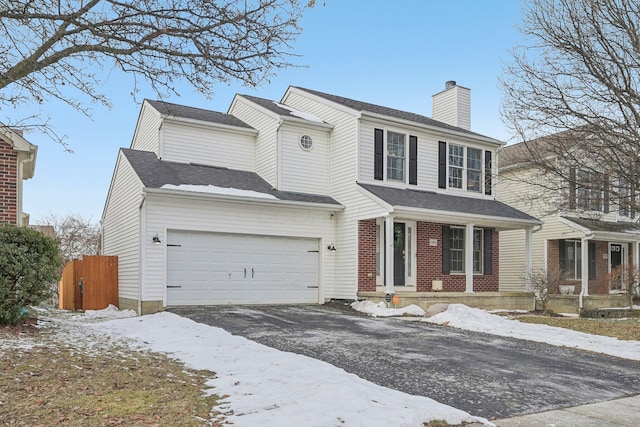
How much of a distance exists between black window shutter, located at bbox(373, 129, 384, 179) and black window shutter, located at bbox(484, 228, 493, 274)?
15.8 ft

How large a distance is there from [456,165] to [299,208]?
618cm

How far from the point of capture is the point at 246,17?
19.2 ft

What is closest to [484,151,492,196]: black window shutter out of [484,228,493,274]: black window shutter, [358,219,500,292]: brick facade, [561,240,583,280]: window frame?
[484,228,493,274]: black window shutter

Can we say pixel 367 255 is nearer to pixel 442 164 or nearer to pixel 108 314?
pixel 442 164

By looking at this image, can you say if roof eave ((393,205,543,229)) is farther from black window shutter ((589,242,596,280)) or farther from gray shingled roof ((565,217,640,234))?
black window shutter ((589,242,596,280))

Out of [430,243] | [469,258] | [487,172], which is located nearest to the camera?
[469,258]

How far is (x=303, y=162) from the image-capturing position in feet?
55.0

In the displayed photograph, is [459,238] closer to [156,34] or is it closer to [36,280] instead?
[36,280]


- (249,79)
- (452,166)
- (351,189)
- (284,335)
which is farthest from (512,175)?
(249,79)

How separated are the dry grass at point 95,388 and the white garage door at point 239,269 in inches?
227

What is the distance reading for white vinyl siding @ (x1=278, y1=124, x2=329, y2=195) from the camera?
53.8ft

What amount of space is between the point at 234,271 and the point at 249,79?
9.01 metres

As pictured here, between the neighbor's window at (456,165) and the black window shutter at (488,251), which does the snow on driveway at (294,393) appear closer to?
the neighbor's window at (456,165)

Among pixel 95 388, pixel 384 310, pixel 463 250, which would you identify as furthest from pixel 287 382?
pixel 463 250
